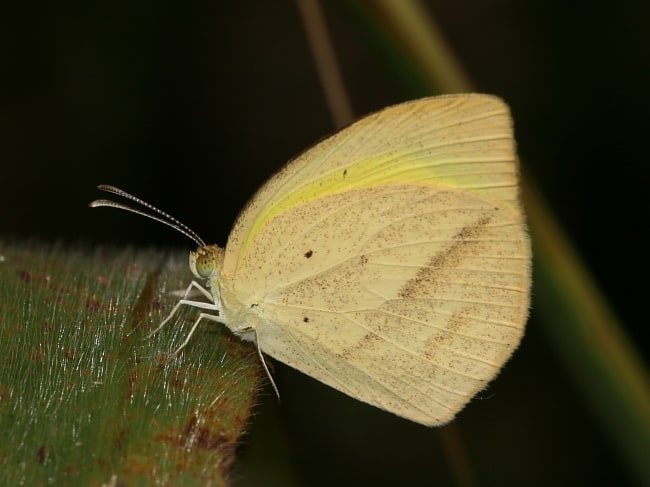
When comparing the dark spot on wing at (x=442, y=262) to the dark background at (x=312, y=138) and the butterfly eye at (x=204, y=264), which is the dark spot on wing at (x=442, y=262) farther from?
the dark background at (x=312, y=138)

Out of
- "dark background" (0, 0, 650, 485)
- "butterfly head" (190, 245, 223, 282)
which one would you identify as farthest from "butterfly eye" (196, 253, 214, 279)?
"dark background" (0, 0, 650, 485)

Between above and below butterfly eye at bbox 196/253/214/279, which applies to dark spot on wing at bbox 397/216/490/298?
below

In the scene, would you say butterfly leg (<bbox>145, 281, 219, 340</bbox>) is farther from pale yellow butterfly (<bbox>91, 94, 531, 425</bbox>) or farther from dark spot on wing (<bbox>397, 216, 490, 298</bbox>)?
dark spot on wing (<bbox>397, 216, 490, 298</bbox>)

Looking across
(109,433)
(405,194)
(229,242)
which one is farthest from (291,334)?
(109,433)

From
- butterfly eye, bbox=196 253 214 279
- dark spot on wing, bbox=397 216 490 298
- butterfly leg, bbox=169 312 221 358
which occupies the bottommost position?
dark spot on wing, bbox=397 216 490 298

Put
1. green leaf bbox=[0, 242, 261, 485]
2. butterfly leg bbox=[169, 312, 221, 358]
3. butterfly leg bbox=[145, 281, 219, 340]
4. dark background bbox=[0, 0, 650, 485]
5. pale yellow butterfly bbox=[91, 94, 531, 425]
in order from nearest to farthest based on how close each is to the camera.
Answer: green leaf bbox=[0, 242, 261, 485], butterfly leg bbox=[169, 312, 221, 358], butterfly leg bbox=[145, 281, 219, 340], pale yellow butterfly bbox=[91, 94, 531, 425], dark background bbox=[0, 0, 650, 485]

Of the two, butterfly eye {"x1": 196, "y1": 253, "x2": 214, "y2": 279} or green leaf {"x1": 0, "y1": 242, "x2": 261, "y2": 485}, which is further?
butterfly eye {"x1": 196, "y1": 253, "x2": 214, "y2": 279}

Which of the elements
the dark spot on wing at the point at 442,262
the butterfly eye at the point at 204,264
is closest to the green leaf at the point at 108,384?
the butterfly eye at the point at 204,264
